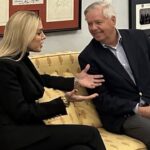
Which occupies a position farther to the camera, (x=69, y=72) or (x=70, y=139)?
(x=69, y=72)

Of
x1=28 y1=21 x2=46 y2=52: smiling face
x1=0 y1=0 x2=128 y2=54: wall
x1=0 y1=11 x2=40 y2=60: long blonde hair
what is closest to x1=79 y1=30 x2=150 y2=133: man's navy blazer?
x1=0 y1=0 x2=128 y2=54: wall

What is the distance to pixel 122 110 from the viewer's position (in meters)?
2.70

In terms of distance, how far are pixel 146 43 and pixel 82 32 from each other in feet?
2.00

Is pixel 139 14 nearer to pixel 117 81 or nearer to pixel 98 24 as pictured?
pixel 98 24

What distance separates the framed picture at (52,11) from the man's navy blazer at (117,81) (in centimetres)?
40

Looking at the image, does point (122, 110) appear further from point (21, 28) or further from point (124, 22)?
point (124, 22)

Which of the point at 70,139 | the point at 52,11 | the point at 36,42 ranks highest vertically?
the point at 52,11

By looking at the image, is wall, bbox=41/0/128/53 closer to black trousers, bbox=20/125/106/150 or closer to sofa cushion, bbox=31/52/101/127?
sofa cushion, bbox=31/52/101/127

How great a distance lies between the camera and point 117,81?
2.77m

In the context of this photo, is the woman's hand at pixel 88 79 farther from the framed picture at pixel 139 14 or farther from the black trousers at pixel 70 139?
the framed picture at pixel 139 14

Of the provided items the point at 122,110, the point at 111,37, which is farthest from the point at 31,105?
the point at 111,37

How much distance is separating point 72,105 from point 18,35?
828 mm

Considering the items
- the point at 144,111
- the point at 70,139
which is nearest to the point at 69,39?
the point at 144,111

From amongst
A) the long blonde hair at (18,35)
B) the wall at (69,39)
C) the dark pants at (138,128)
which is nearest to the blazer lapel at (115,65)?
the dark pants at (138,128)
